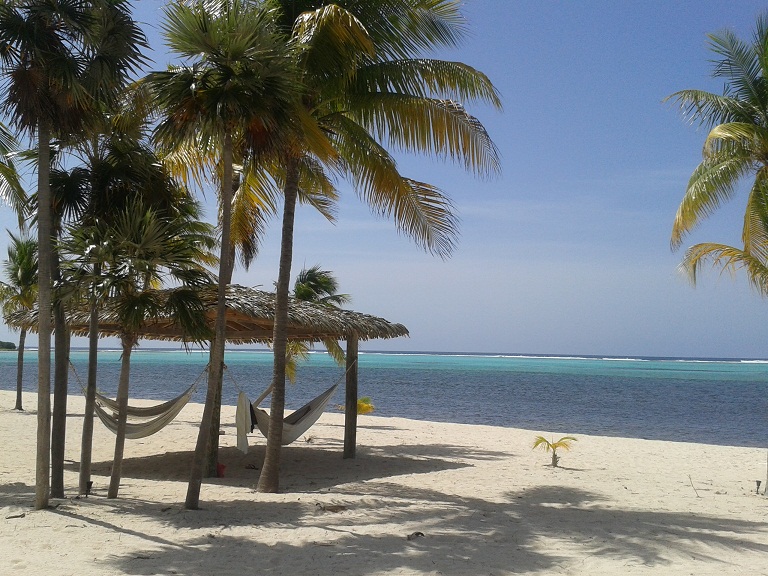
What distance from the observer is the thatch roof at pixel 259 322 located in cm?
668

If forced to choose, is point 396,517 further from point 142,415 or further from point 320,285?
point 320,285

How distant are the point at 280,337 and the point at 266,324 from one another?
1713 mm

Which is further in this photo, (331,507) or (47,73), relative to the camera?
(331,507)

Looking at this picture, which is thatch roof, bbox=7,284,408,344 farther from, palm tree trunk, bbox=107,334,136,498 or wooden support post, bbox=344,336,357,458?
palm tree trunk, bbox=107,334,136,498

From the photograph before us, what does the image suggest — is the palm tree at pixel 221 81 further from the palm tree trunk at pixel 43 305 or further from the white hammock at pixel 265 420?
the white hammock at pixel 265 420

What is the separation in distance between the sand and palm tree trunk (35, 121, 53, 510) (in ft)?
1.42

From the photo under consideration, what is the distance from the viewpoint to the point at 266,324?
7.51 metres

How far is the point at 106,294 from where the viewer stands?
4871 mm

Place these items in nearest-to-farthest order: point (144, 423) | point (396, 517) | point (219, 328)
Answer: point (219, 328)
point (396, 517)
point (144, 423)

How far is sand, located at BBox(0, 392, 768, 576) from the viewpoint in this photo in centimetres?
388

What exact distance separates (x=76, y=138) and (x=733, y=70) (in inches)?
229

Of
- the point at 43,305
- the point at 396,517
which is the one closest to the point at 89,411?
the point at 43,305

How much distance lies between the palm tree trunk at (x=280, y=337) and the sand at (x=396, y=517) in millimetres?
257

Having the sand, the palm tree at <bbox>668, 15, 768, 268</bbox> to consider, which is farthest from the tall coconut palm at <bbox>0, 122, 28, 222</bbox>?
the palm tree at <bbox>668, 15, 768, 268</bbox>
